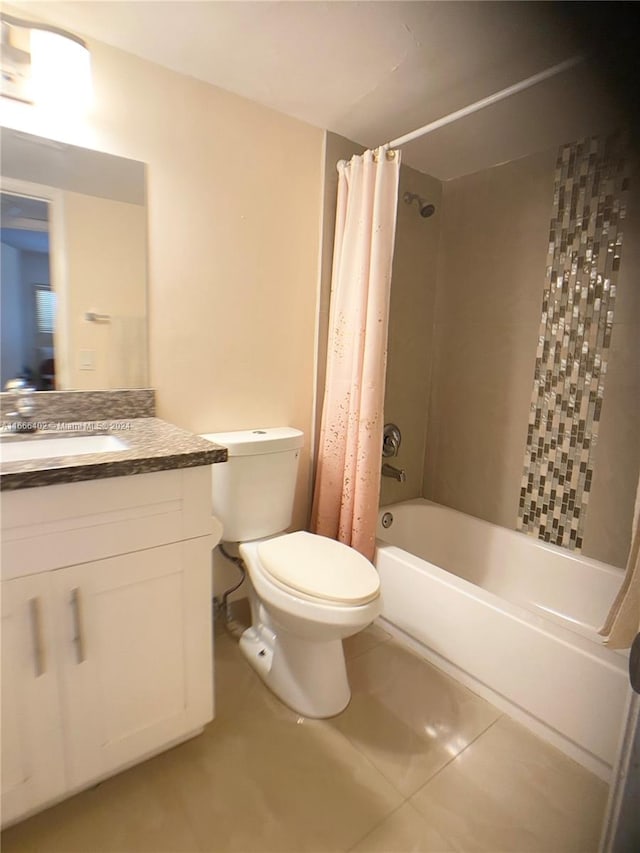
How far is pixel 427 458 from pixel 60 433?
5.84ft

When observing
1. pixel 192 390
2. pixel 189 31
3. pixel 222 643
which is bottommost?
pixel 222 643

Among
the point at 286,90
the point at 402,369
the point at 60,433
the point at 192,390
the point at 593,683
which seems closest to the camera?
the point at 593,683

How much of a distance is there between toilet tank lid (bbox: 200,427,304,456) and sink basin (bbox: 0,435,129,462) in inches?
12.8

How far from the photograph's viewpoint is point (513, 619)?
4.53 feet

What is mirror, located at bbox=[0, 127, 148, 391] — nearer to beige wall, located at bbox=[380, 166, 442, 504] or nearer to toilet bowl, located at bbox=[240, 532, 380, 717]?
toilet bowl, located at bbox=[240, 532, 380, 717]

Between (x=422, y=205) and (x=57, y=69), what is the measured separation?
5.18 feet

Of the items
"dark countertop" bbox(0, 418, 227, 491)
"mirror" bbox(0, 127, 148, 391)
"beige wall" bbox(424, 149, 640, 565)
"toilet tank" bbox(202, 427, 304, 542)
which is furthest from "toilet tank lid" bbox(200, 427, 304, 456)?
"beige wall" bbox(424, 149, 640, 565)

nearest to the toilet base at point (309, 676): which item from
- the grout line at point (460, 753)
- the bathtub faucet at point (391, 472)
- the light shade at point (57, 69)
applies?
the grout line at point (460, 753)

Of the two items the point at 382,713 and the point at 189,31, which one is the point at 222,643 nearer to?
the point at 382,713

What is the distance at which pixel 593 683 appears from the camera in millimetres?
1214

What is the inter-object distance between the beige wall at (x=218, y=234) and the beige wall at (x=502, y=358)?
2.65 feet

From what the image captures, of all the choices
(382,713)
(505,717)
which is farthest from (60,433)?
(505,717)

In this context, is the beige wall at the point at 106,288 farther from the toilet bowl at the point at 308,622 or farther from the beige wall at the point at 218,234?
the toilet bowl at the point at 308,622

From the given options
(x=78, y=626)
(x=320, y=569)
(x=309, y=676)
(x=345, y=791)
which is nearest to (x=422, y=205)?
(x=320, y=569)
